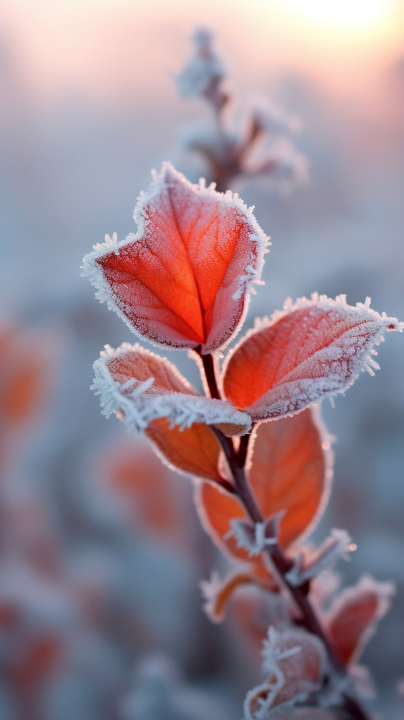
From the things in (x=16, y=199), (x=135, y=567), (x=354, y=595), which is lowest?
(x=354, y=595)

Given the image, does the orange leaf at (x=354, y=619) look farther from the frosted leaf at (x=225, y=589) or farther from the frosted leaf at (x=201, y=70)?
the frosted leaf at (x=201, y=70)

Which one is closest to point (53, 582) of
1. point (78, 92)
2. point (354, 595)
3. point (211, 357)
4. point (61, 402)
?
point (61, 402)

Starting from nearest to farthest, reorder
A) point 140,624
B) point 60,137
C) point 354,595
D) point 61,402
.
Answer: point 354,595 → point 140,624 → point 61,402 → point 60,137

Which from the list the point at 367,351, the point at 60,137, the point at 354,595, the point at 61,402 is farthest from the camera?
the point at 60,137

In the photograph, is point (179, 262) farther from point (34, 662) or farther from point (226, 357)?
point (34, 662)

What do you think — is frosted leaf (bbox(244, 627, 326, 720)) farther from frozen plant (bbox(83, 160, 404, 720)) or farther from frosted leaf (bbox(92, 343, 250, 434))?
frosted leaf (bbox(92, 343, 250, 434))

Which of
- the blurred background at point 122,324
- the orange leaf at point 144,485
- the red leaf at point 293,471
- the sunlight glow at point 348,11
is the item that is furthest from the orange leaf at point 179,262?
the sunlight glow at point 348,11

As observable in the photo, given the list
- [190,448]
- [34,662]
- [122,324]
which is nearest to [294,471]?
[190,448]

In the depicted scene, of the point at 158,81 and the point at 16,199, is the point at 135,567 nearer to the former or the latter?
the point at 16,199
